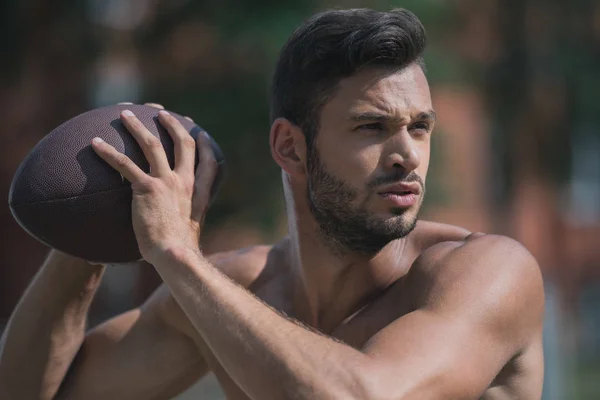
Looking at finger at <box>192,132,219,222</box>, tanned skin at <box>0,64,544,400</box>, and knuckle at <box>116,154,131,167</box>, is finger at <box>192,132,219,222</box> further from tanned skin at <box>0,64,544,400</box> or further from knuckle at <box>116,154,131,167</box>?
knuckle at <box>116,154,131,167</box>

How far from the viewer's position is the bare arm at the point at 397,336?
9.12ft

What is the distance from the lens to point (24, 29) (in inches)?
552

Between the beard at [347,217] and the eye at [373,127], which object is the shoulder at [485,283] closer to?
the beard at [347,217]

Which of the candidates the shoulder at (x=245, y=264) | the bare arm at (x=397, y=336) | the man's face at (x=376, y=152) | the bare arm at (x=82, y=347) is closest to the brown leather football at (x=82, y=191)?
the bare arm at (x=397, y=336)

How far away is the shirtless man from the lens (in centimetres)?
286

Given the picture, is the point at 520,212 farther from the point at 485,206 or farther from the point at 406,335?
the point at 406,335

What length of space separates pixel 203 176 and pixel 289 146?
36 cm

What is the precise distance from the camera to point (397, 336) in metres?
2.90

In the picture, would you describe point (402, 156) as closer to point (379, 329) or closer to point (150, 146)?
point (379, 329)

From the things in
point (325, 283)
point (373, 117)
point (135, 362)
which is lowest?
point (135, 362)

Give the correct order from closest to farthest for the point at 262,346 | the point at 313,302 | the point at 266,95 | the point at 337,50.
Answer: the point at 262,346
the point at 337,50
the point at 313,302
the point at 266,95

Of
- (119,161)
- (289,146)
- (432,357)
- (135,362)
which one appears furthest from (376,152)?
(135,362)

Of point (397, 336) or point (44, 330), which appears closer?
point (397, 336)

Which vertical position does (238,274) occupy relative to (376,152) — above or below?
below
